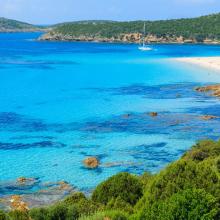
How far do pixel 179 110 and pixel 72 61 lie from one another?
5620cm

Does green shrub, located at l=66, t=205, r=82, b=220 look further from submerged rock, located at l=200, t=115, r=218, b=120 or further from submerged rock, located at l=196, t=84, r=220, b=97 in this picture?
submerged rock, located at l=196, t=84, r=220, b=97

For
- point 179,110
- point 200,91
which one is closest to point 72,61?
point 200,91

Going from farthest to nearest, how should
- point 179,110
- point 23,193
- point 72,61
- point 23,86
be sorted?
point 72,61
point 23,86
point 179,110
point 23,193

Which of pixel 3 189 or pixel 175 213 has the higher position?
pixel 175 213

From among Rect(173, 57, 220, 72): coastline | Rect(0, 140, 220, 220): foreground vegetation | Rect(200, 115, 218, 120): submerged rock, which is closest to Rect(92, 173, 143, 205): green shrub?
Rect(0, 140, 220, 220): foreground vegetation

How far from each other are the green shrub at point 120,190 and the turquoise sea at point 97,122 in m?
6.46

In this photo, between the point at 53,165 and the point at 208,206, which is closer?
the point at 208,206

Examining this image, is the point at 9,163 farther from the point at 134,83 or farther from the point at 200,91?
the point at 134,83

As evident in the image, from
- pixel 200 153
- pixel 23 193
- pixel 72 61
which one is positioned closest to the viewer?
pixel 23 193

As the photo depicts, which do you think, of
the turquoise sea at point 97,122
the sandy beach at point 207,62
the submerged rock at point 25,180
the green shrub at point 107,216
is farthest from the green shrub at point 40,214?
the sandy beach at point 207,62

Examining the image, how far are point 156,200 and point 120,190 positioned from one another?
164 inches

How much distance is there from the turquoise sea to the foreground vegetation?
690 centimetres

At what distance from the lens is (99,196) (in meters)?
16.5

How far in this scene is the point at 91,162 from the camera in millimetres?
26281
